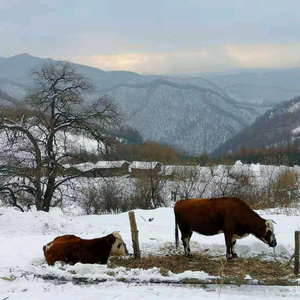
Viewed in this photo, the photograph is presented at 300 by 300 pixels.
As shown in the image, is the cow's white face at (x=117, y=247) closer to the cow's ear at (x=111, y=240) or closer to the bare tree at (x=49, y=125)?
the cow's ear at (x=111, y=240)

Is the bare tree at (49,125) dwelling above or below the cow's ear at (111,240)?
above

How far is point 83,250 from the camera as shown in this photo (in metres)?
8.03

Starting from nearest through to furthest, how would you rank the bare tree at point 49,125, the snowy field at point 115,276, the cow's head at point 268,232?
1. the snowy field at point 115,276
2. the cow's head at point 268,232
3. the bare tree at point 49,125

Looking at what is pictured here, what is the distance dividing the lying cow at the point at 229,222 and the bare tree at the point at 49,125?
1531 centimetres

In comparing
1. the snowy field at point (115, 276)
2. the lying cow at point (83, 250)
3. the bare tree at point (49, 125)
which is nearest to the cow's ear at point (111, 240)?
the lying cow at point (83, 250)

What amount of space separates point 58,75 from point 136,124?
556 ft

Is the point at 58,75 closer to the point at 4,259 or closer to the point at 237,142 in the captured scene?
the point at 4,259

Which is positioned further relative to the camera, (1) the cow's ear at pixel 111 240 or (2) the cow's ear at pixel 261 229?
(2) the cow's ear at pixel 261 229

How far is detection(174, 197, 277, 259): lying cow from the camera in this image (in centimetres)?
834

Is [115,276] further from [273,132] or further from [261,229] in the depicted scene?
[273,132]

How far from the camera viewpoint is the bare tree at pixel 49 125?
22.2 metres

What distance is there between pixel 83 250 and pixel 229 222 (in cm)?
347

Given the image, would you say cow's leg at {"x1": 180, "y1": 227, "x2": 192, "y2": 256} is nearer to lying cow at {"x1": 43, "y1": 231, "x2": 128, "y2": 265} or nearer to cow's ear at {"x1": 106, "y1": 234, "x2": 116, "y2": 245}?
lying cow at {"x1": 43, "y1": 231, "x2": 128, "y2": 265}

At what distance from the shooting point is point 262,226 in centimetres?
835
